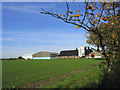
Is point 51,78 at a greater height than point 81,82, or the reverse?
point 81,82

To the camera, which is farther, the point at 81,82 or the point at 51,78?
the point at 51,78

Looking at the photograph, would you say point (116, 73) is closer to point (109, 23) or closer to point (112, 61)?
point (112, 61)

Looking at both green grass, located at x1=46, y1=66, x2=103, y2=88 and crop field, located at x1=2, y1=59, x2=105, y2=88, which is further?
crop field, located at x1=2, y1=59, x2=105, y2=88

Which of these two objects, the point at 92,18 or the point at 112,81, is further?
the point at 112,81

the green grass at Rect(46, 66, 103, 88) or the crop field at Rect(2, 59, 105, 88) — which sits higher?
the green grass at Rect(46, 66, 103, 88)

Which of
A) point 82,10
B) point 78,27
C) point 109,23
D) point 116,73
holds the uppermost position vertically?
point 82,10

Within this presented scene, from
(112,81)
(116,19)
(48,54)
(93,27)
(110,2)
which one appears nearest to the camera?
(93,27)

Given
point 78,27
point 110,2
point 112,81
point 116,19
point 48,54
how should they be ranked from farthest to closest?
point 48,54
point 112,81
point 110,2
point 116,19
point 78,27

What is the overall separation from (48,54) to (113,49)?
91.3 metres

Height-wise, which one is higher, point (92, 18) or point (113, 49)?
point (92, 18)

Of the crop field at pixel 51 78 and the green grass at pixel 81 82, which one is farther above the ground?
the green grass at pixel 81 82

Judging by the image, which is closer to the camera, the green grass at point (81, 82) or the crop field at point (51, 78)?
the green grass at point (81, 82)

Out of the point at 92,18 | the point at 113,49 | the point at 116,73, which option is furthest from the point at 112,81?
the point at 92,18

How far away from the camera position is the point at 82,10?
170 inches
